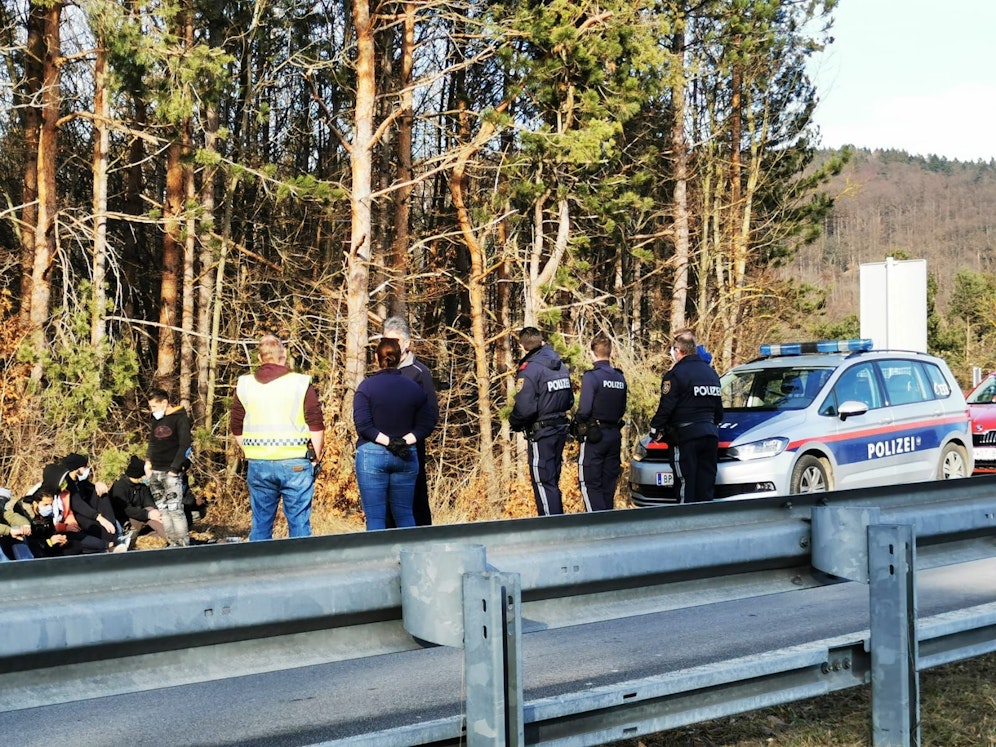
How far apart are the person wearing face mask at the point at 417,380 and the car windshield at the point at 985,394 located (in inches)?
422

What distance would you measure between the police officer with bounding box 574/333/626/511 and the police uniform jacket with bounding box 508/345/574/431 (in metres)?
0.51

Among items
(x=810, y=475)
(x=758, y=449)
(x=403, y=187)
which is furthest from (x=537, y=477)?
(x=403, y=187)

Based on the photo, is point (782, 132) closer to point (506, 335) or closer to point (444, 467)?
point (506, 335)

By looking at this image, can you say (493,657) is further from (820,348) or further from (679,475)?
(820,348)

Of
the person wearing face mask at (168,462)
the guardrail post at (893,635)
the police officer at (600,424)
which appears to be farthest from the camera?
the person wearing face mask at (168,462)

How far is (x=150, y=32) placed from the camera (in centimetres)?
1698

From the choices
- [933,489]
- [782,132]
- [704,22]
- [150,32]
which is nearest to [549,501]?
[933,489]

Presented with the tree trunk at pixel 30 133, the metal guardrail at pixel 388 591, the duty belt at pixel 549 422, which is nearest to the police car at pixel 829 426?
the duty belt at pixel 549 422

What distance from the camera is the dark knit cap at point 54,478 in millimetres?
10750

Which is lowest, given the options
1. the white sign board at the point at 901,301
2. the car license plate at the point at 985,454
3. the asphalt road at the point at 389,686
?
the asphalt road at the point at 389,686

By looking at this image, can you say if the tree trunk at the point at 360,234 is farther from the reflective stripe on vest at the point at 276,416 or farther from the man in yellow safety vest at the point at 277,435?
the reflective stripe on vest at the point at 276,416

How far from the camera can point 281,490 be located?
28.7ft

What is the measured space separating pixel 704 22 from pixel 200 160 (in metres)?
12.7

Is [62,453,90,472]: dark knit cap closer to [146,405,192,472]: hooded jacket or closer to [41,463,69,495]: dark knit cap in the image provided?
[41,463,69,495]: dark knit cap
